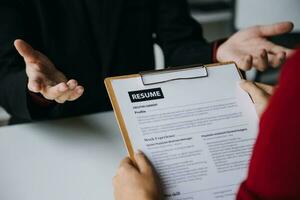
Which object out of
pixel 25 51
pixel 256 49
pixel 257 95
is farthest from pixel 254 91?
pixel 25 51

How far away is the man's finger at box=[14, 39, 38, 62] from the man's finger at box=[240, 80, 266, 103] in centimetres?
43

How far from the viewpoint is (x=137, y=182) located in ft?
2.41

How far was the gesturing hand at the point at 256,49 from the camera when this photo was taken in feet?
3.40

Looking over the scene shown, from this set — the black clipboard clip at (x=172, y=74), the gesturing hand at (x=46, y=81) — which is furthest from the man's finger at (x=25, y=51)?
the black clipboard clip at (x=172, y=74)

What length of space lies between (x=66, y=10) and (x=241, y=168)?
0.72 m

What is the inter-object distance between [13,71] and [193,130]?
550 millimetres

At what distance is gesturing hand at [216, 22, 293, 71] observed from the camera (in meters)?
1.04

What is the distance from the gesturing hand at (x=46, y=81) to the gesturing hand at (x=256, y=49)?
0.39 metres

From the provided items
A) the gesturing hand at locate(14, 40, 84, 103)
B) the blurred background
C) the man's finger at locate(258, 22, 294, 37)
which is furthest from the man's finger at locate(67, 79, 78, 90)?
the blurred background

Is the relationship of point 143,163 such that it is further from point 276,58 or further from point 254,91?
point 276,58

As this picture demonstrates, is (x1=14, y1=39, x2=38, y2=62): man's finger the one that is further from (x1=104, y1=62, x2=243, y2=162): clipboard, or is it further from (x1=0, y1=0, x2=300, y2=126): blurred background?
(x1=0, y1=0, x2=300, y2=126): blurred background

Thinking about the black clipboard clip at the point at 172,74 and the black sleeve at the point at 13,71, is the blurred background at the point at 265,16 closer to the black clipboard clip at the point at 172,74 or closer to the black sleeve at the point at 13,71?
the black sleeve at the point at 13,71

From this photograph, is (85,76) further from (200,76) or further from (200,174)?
(200,174)

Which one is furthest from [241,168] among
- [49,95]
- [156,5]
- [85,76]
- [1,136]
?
[156,5]
